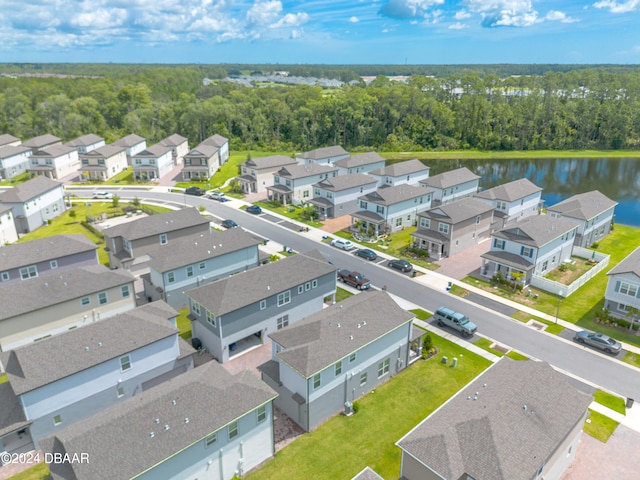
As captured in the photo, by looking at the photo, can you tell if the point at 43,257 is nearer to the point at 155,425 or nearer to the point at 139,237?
the point at 139,237

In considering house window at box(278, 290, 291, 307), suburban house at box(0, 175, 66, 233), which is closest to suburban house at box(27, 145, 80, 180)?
suburban house at box(0, 175, 66, 233)

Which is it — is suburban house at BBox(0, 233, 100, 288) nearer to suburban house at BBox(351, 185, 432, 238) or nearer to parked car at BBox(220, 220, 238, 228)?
parked car at BBox(220, 220, 238, 228)

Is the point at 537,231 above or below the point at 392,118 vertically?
below

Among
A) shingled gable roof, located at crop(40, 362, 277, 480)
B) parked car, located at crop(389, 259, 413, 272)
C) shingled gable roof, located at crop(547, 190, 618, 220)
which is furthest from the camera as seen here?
shingled gable roof, located at crop(547, 190, 618, 220)

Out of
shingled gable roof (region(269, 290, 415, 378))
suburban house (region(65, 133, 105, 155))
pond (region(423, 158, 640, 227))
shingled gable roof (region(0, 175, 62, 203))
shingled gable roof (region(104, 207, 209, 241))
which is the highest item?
suburban house (region(65, 133, 105, 155))

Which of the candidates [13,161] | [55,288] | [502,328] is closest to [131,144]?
[13,161]
